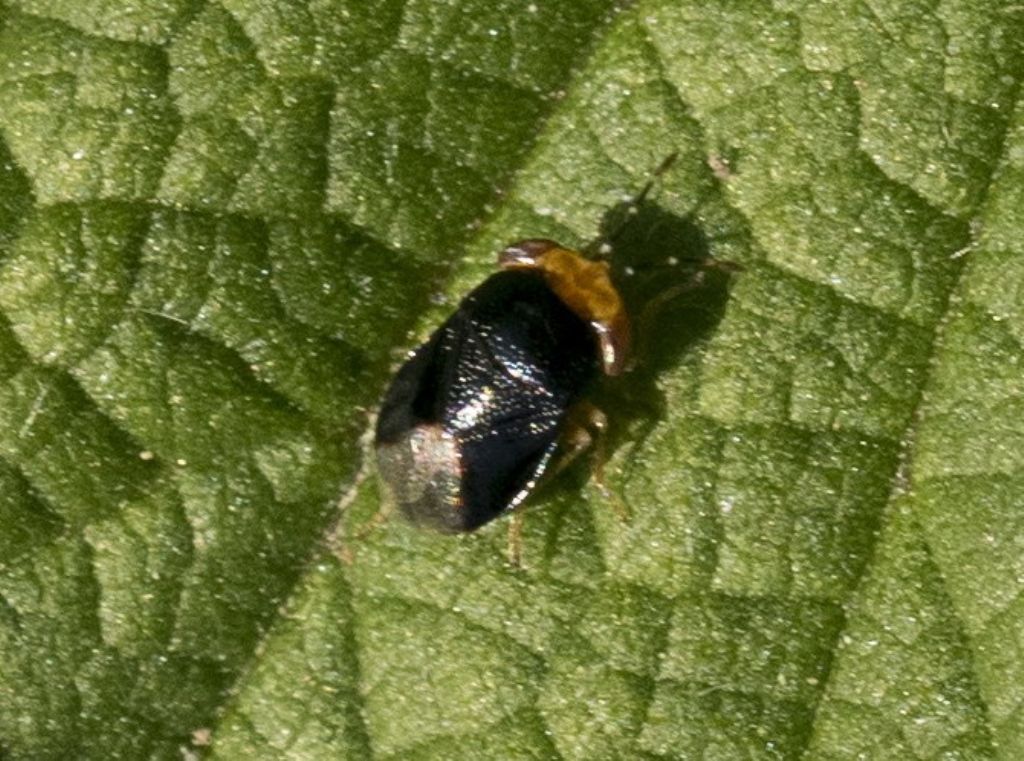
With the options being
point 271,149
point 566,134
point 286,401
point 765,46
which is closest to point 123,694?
point 286,401

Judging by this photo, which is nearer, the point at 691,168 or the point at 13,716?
the point at 13,716

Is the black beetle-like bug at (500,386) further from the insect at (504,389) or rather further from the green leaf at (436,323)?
the green leaf at (436,323)

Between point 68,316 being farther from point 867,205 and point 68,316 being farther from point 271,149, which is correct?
point 867,205

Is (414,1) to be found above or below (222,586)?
above

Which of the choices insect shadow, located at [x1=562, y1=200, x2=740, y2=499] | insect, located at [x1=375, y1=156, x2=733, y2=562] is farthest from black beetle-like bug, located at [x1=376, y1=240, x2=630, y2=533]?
insect shadow, located at [x1=562, y1=200, x2=740, y2=499]

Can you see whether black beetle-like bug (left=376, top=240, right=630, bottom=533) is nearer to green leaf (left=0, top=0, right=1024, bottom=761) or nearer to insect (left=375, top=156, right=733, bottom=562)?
insect (left=375, top=156, right=733, bottom=562)

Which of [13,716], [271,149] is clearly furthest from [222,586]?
[271,149]

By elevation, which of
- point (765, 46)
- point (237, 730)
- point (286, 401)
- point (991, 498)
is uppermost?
point (765, 46)
